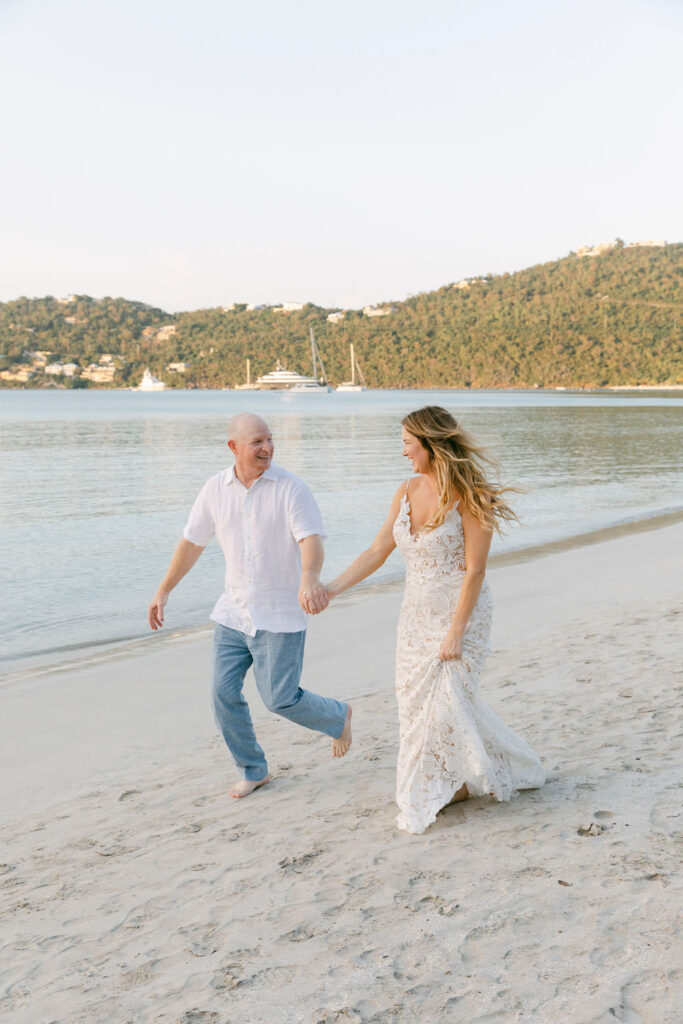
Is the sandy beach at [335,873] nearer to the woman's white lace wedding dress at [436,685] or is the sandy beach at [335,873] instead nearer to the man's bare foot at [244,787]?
the man's bare foot at [244,787]

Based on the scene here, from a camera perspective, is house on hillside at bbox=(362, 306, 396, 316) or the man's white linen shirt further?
house on hillside at bbox=(362, 306, 396, 316)

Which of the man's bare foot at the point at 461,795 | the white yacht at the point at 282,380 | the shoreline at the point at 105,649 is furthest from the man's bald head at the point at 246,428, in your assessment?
the white yacht at the point at 282,380

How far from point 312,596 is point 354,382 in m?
160

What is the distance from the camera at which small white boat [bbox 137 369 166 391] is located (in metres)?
175

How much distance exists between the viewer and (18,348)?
180125 millimetres

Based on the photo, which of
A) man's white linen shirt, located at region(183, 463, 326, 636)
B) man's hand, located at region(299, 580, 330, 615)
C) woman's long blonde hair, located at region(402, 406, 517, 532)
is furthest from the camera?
man's white linen shirt, located at region(183, 463, 326, 636)

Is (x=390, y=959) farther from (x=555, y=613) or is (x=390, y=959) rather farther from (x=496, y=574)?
(x=496, y=574)

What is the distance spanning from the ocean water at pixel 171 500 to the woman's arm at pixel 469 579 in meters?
5.48

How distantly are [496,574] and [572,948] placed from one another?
28.3ft

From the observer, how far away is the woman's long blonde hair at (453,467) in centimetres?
367

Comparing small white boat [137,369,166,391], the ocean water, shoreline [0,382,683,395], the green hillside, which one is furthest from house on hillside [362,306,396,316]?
the ocean water

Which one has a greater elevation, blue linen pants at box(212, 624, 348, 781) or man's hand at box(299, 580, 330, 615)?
man's hand at box(299, 580, 330, 615)

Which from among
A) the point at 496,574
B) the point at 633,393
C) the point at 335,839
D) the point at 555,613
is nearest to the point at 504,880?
the point at 335,839

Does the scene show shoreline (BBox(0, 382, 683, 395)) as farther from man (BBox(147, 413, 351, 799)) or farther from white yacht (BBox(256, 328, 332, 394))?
man (BBox(147, 413, 351, 799))
